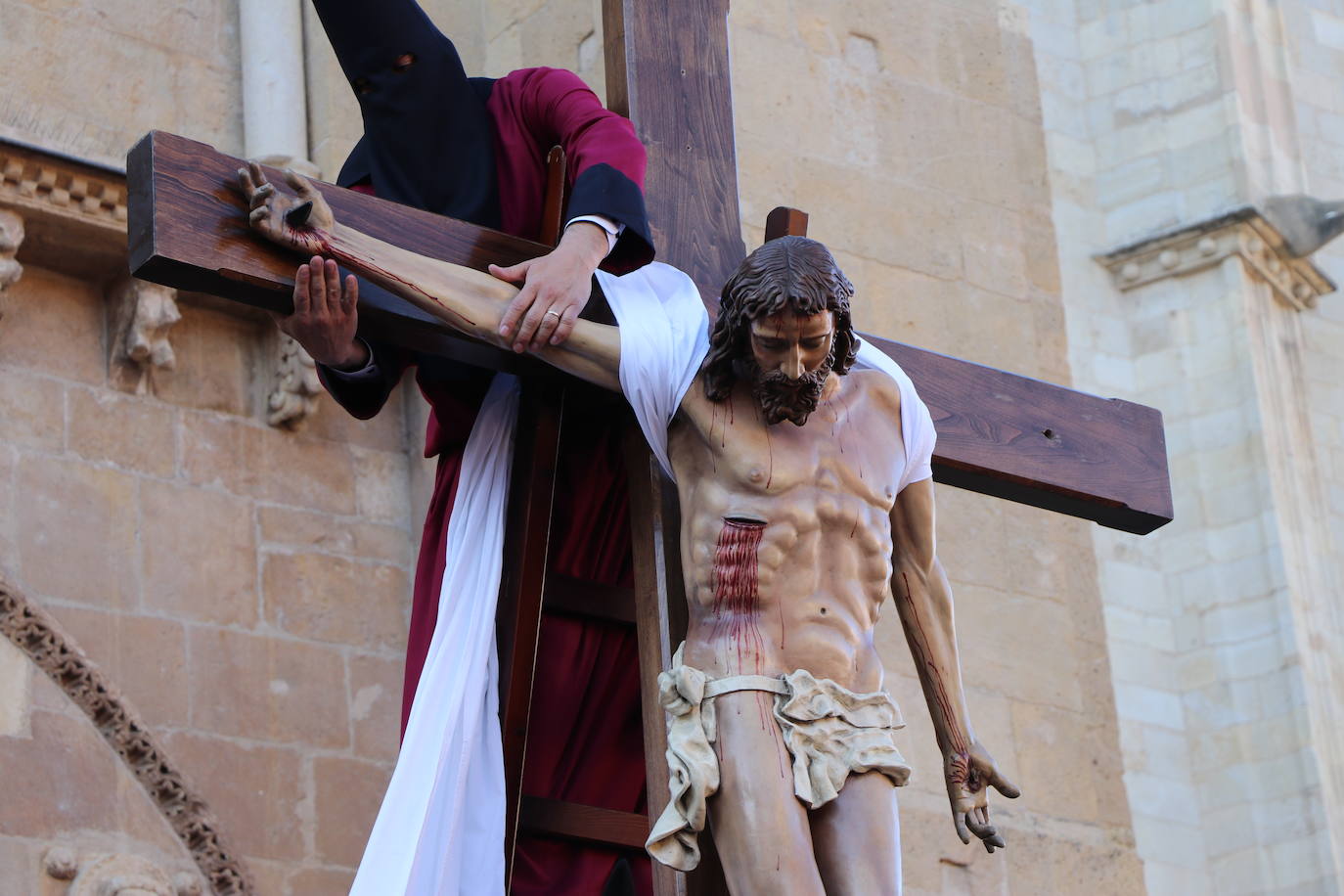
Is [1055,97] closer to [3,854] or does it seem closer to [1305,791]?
[1305,791]

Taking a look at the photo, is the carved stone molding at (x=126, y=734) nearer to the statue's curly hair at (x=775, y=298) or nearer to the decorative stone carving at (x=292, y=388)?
the decorative stone carving at (x=292, y=388)

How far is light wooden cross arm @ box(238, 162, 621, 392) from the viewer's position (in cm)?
416

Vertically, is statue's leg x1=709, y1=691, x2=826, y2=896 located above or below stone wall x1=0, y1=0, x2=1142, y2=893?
below

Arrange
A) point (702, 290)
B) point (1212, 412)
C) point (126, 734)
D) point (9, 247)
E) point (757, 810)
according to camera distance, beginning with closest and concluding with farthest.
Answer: point (757, 810) < point (702, 290) < point (126, 734) < point (9, 247) < point (1212, 412)

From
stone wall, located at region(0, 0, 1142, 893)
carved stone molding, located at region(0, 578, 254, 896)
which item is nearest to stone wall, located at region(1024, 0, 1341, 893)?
stone wall, located at region(0, 0, 1142, 893)

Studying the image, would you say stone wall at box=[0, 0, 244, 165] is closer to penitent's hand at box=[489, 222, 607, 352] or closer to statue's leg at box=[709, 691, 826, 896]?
penitent's hand at box=[489, 222, 607, 352]

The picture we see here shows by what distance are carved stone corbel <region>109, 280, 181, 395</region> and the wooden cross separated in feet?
5.71

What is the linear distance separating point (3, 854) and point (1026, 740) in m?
2.41

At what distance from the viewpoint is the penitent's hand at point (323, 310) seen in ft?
13.6

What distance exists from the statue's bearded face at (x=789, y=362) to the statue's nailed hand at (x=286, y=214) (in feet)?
2.13

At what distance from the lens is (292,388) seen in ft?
21.0

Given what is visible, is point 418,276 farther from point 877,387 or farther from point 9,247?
point 9,247

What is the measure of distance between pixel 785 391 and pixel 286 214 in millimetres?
772

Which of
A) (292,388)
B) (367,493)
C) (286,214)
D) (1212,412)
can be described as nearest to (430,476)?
(367,493)
